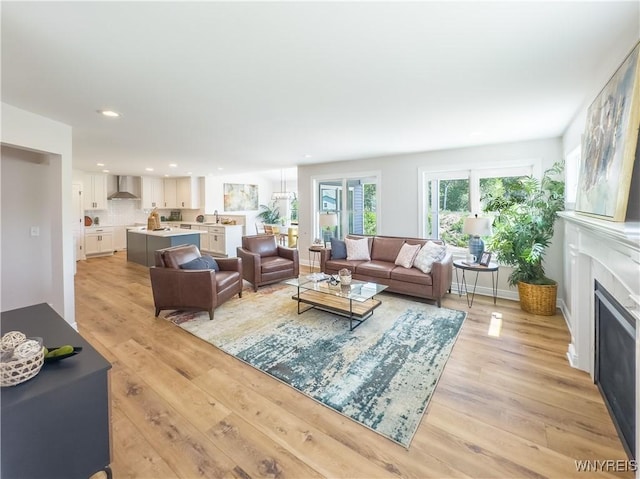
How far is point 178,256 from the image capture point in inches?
155

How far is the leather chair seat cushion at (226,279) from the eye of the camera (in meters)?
3.90

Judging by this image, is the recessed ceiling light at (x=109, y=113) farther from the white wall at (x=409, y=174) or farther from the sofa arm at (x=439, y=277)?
the sofa arm at (x=439, y=277)

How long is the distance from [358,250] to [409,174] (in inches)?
67.3

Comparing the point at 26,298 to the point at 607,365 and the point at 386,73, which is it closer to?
the point at 386,73

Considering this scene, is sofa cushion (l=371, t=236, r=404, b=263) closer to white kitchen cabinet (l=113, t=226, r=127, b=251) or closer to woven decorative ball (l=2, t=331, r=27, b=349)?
woven decorative ball (l=2, t=331, r=27, b=349)

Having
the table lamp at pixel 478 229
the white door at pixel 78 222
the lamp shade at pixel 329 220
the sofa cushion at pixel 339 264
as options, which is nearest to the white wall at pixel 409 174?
the table lamp at pixel 478 229

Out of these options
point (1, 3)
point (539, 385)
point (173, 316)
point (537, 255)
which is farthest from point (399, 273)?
point (1, 3)

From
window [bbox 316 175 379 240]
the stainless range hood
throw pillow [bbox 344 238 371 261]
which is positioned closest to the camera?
throw pillow [bbox 344 238 371 261]

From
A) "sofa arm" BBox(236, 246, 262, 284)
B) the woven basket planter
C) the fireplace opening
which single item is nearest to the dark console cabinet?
the fireplace opening

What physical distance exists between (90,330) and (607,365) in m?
→ 4.93

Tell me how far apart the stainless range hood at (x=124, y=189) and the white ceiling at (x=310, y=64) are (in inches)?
224

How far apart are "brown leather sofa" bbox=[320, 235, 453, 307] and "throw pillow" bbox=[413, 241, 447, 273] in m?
0.08

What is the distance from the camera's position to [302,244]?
7.02 metres

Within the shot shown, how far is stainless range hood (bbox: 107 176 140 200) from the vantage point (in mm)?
8584
